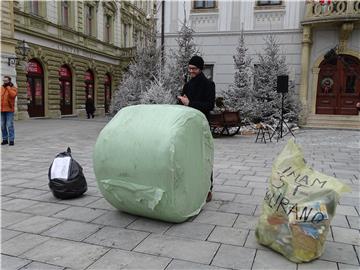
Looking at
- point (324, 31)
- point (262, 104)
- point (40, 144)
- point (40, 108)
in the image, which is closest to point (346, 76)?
point (324, 31)

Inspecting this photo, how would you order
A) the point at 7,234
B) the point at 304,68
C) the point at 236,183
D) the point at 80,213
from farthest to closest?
the point at 304,68 → the point at 236,183 → the point at 80,213 → the point at 7,234

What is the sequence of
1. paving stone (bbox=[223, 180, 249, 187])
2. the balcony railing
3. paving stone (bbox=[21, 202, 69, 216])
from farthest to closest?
the balcony railing
paving stone (bbox=[223, 180, 249, 187])
paving stone (bbox=[21, 202, 69, 216])

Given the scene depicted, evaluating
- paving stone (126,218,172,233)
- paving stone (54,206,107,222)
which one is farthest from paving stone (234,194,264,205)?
paving stone (54,206,107,222)

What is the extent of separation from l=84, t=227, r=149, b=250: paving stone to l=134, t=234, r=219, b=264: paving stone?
0.29 feet

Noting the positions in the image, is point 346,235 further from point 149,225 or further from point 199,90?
point 199,90

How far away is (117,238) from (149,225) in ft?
1.44

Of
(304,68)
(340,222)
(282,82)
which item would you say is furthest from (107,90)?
(340,222)

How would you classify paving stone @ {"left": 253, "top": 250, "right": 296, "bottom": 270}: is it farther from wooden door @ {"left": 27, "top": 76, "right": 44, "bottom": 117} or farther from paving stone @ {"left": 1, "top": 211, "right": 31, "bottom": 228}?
wooden door @ {"left": 27, "top": 76, "right": 44, "bottom": 117}

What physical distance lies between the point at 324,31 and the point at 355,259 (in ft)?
55.0

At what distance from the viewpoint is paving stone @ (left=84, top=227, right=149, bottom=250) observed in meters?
3.17

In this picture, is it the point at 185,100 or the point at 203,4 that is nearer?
the point at 185,100

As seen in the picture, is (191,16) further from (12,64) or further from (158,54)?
(12,64)

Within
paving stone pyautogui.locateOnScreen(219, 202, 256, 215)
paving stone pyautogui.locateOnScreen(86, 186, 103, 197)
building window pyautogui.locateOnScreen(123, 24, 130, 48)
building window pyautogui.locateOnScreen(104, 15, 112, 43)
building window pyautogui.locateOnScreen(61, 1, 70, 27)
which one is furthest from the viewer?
building window pyautogui.locateOnScreen(123, 24, 130, 48)

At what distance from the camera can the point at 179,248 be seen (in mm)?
3102
